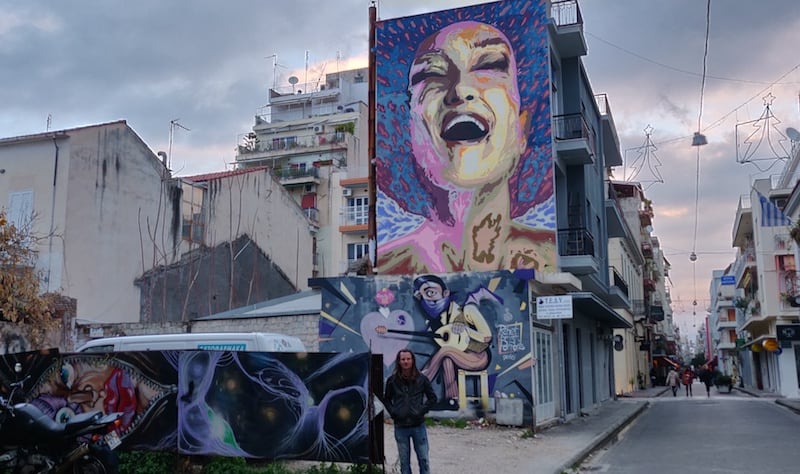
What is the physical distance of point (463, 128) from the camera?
2264 centimetres

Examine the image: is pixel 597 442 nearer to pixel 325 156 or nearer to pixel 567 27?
pixel 567 27

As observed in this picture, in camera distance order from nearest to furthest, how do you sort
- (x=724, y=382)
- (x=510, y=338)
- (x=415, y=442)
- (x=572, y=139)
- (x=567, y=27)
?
(x=415, y=442) → (x=510, y=338) → (x=572, y=139) → (x=567, y=27) → (x=724, y=382)

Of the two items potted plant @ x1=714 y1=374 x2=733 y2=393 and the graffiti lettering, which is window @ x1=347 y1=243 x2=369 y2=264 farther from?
the graffiti lettering

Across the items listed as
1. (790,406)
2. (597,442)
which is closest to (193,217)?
(597,442)

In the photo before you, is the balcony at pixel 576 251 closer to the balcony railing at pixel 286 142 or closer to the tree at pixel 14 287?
the tree at pixel 14 287

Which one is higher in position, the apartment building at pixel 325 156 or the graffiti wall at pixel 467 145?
the apartment building at pixel 325 156

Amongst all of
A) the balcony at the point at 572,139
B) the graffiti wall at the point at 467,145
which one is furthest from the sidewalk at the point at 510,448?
the balcony at the point at 572,139

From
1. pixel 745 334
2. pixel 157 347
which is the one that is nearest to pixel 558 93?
pixel 157 347

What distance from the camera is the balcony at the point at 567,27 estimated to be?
2339 cm

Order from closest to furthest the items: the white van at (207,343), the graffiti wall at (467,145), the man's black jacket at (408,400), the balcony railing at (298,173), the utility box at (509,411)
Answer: the man's black jacket at (408,400)
the white van at (207,343)
the utility box at (509,411)
the graffiti wall at (467,145)
the balcony railing at (298,173)

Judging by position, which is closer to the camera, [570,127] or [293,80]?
[570,127]

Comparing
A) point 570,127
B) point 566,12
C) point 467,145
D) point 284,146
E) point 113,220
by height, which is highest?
point 284,146

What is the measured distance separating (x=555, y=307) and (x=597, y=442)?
3.01 m

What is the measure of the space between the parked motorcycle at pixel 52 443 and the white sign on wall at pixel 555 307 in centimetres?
1073
